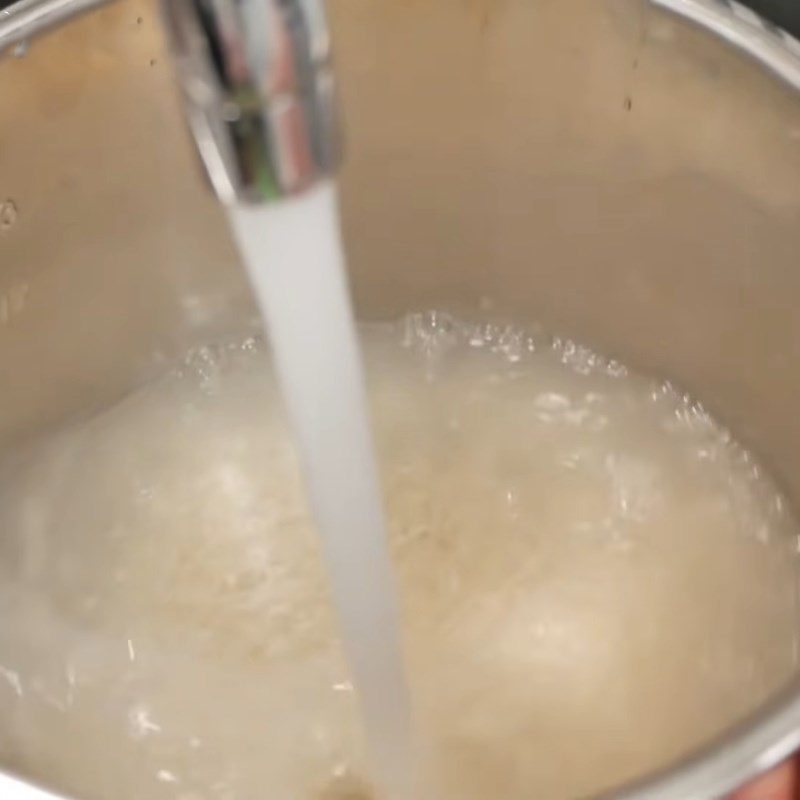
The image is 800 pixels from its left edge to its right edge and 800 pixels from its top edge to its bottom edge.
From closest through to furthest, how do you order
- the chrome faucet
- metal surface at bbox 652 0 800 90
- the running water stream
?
the chrome faucet < the running water stream < metal surface at bbox 652 0 800 90

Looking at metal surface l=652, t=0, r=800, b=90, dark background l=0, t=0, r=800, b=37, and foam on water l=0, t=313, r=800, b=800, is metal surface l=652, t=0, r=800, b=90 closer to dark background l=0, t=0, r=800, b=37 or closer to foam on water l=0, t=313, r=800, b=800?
dark background l=0, t=0, r=800, b=37

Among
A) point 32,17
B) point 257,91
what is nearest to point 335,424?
point 257,91

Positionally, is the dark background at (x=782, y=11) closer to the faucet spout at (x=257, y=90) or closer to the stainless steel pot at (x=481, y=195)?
the stainless steel pot at (x=481, y=195)

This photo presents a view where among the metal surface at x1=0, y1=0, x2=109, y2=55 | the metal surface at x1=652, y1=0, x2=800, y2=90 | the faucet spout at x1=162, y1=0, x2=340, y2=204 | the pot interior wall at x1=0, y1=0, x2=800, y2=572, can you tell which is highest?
the faucet spout at x1=162, y1=0, x2=340, y2=204

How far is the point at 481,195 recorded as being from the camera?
0.71m

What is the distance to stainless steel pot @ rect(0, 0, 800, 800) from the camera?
60cm

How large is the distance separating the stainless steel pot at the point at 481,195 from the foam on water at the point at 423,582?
0.03 meters

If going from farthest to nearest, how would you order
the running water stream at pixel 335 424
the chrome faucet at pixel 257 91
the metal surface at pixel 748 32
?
the metal surface at pixel 748 32 < the running water stream at pixel 335 424 < the chrome faucet at pixel 257 91

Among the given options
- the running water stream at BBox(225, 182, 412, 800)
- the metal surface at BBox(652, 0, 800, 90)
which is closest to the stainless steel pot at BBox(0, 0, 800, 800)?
the metal surface at BBox(652, 0, 800, 90)

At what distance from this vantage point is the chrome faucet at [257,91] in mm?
285

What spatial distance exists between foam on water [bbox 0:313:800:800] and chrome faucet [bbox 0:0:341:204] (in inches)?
14.1

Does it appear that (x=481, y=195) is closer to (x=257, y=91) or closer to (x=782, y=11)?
(x=782, y=11)

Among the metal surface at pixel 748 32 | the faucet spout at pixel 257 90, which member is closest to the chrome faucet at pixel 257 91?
the faucet spout at pixel 257 90

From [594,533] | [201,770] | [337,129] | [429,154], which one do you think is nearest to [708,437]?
[594,533]
